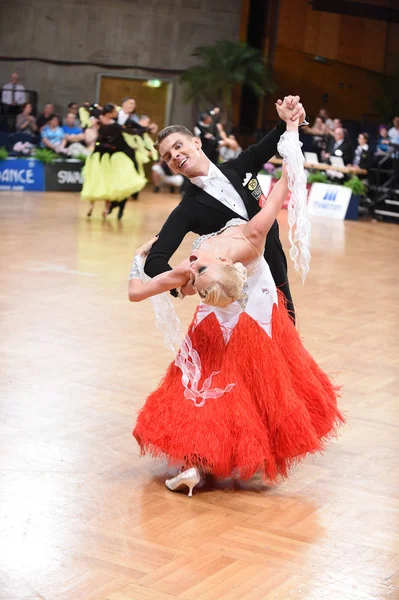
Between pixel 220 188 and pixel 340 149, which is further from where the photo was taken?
pixel 340 149

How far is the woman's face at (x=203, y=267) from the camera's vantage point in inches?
115

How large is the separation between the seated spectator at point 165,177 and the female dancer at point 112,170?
526 centimetres

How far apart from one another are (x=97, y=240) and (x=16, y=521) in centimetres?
680

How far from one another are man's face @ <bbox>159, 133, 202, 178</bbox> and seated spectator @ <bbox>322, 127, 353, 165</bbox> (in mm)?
11222

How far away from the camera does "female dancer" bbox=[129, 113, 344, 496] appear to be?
3.25 m

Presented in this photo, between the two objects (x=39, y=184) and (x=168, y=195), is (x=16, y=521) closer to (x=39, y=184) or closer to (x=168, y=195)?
(x=39, y=184)

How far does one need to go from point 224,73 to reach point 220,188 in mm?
14865

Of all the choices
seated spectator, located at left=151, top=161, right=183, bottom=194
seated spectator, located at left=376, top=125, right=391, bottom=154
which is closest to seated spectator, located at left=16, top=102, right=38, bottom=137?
seated spectator, located at left=151, top=161, right=183, bottom=194

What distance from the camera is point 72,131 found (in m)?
15.9

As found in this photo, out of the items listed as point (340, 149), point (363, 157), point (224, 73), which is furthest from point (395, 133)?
point (224, 73)

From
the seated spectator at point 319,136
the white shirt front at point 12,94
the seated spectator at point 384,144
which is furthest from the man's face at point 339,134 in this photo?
the white shirt front at point 12,94

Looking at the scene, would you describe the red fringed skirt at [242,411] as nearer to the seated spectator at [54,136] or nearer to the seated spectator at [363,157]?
the seated spectator at [363,157]

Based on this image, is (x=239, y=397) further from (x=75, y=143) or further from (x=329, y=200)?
(x=75, y=143)

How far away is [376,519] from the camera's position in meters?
3.20
